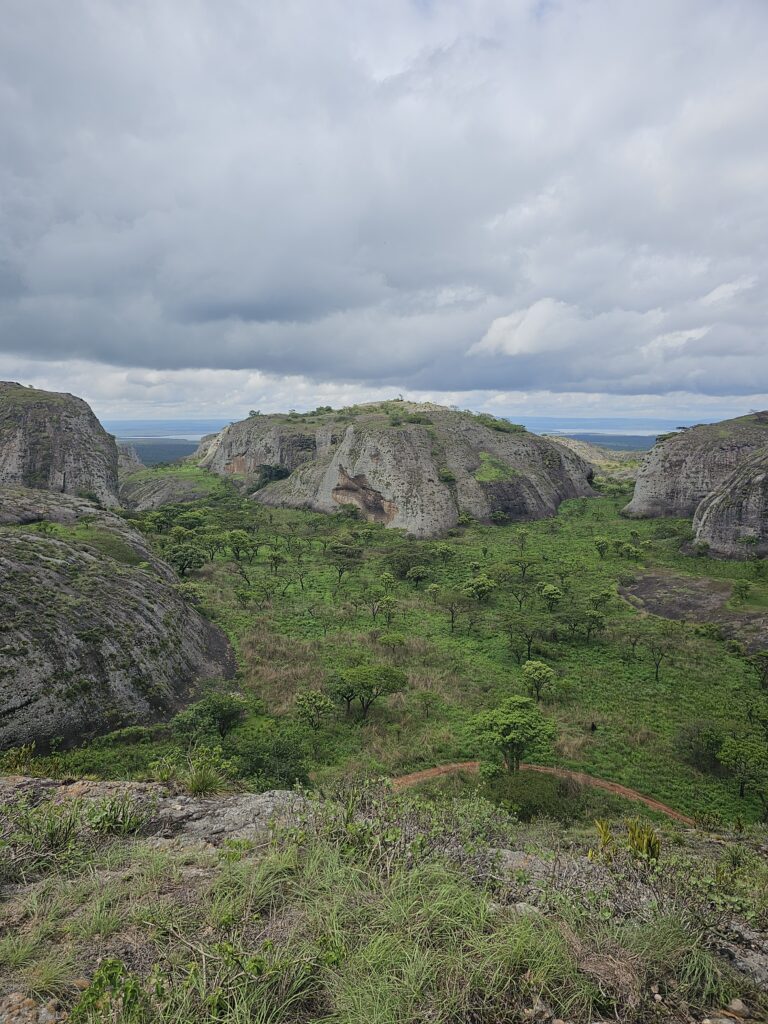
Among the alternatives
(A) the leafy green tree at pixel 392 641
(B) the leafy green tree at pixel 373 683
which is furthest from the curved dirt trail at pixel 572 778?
(A) the leafy green tree at pixel 392 641

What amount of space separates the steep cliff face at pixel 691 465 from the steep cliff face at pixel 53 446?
66.8 m

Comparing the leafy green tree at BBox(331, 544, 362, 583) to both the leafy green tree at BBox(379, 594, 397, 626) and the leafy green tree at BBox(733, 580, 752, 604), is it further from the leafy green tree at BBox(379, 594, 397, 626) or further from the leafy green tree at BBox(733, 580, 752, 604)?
the leafy green tree at BBox(733, 580, 752, 604)

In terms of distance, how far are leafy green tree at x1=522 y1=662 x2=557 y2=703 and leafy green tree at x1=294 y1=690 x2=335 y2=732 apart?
8.96 meters

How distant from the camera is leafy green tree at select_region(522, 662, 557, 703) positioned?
20.3m

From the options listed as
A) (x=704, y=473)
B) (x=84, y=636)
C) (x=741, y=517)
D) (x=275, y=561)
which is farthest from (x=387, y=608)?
(x=704, y=473)

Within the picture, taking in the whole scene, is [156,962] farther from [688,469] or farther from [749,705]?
[688,469]

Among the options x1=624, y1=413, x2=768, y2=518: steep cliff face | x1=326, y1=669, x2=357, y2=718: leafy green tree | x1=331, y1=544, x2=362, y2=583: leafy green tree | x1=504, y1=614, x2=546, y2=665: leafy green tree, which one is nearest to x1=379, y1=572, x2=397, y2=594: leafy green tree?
x1=331, y1=544, x2=362, y2=583: leafy green tree

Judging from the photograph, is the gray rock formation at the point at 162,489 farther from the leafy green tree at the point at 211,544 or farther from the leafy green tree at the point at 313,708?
the leafy green tree at the point at 313,708

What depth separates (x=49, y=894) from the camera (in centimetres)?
501

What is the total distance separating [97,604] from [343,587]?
18146 mm

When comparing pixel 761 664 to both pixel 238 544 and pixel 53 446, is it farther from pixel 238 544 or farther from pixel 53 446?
pixel 53 446

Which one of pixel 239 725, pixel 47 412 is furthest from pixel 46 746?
pixel 47 412

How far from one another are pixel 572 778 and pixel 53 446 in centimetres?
6593

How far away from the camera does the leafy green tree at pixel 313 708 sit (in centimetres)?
1766
